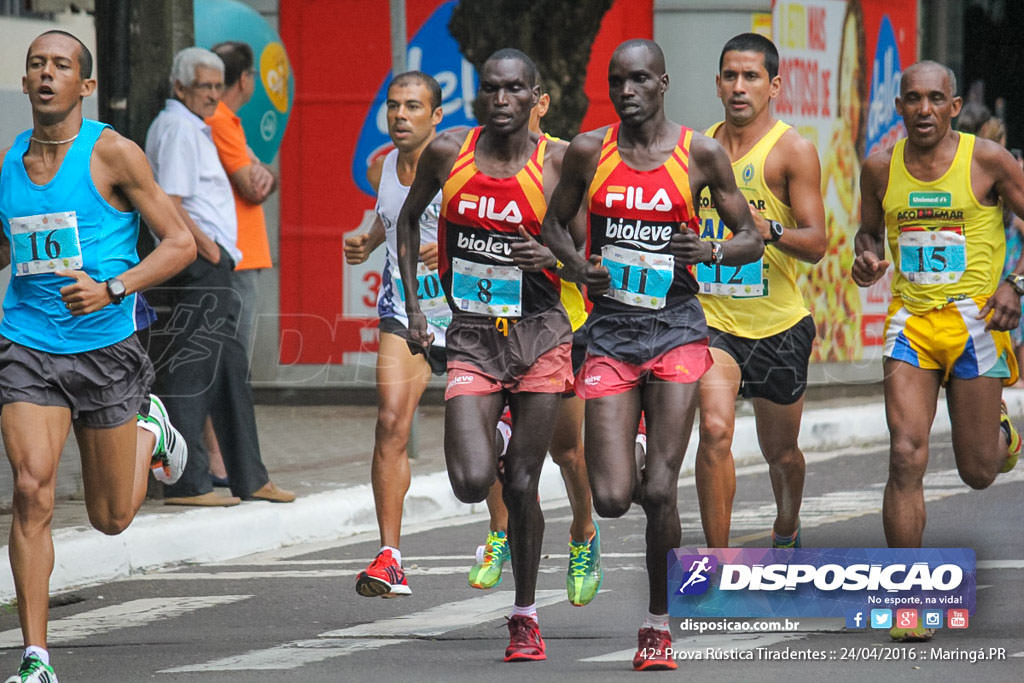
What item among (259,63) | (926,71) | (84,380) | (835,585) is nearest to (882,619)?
(835,585)

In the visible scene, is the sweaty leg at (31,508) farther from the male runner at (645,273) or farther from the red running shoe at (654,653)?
the red running shoe at (654,653)

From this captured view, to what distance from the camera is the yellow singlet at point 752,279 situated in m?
8.00

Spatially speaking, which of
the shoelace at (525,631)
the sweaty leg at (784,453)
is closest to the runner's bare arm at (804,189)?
the sweaty leg at (784,453)

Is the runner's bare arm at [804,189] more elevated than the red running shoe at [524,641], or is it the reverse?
the runner's bare arm at [804,189]

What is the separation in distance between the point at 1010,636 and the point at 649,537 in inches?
53.4

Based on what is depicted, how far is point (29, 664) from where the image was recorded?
6.16 m

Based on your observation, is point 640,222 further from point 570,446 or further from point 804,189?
point 570,446

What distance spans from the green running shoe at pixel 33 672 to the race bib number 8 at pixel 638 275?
2.23 metres

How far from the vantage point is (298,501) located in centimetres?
1054

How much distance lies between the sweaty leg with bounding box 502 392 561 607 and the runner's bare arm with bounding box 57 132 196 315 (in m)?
1.29

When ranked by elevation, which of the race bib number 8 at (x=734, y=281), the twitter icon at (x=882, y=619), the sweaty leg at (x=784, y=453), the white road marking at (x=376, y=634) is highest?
the race bib number 8 at (x=734, y=281)

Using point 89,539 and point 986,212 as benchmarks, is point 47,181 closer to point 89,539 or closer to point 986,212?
point 89,539

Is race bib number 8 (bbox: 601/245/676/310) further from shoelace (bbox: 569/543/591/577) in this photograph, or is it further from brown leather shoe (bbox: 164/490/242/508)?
brown leather shoe (bbox: 164/490/242/508)

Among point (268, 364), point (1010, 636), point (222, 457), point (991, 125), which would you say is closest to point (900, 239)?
point (1010, 636)
